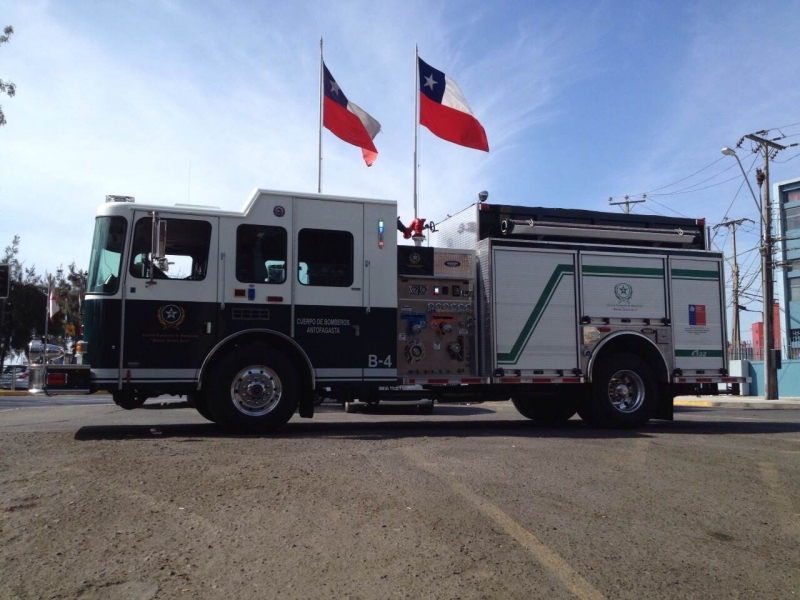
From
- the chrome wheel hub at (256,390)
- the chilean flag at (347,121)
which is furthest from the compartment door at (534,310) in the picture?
the chilean flag at (347,121)

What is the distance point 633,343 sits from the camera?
10969 mm

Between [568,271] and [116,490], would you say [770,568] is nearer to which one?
[116,490]

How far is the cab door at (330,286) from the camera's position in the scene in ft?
31.2

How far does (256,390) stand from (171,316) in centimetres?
146

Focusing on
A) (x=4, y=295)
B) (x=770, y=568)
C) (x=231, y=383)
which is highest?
(x=4, y=295)

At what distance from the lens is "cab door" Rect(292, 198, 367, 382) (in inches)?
374

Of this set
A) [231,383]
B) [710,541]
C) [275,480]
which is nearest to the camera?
[710,541]

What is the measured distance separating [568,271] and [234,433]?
216 inches

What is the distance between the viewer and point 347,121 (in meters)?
15.6

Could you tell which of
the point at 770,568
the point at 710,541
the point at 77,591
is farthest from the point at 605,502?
the point at 77,591

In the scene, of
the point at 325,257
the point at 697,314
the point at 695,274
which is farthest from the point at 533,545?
the point at 695,274

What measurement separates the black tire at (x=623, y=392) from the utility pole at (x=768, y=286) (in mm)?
16562

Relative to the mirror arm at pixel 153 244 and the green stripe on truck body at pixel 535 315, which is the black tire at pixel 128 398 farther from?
the green stripe on truck body at pixel 535 315

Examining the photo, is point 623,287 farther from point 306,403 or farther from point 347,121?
point 347,121
